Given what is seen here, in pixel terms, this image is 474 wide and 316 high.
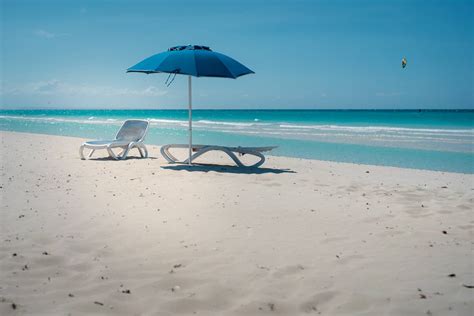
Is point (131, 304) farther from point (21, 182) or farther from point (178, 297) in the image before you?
point (21, 182)

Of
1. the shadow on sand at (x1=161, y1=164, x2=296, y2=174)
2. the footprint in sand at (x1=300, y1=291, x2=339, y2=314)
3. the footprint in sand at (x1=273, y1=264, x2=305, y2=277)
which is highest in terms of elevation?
the shadow on sand at (x1=161, y1=164, x2=296, y2=174)

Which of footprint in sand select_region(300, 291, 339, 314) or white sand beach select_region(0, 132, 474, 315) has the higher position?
white sand beach select_region(0, 132, 474, 315)

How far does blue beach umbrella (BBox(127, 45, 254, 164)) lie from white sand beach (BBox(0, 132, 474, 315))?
2066 millimetres

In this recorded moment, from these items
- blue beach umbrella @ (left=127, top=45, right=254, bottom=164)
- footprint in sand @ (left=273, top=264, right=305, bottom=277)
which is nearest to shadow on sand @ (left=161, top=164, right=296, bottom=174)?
blue beach umbrella @ (left=127, top=45, right=254, bottom=164)

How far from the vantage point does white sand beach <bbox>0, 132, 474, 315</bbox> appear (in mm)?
2707

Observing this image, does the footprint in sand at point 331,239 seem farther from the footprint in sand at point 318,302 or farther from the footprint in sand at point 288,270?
the footprint in sand at point 318,302

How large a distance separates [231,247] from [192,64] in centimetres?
472

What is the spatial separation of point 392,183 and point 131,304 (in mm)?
5370

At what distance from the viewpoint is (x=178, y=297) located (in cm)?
274

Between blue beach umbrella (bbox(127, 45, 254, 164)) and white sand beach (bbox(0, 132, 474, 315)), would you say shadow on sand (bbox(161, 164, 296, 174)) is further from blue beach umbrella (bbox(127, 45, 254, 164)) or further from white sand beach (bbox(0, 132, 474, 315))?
blue beach umbrella (bbox(127, 45, 254, 164))

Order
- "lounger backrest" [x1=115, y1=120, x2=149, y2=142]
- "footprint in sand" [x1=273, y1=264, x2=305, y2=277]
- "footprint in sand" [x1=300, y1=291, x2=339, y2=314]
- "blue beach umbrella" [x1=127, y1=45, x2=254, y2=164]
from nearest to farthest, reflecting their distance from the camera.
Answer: "footprint in sand" [x1=300, y1=291, x2=339, y2=314] < "footprint in sand" [x1=273, y1=264, x2=305, y2=277] < "blue beach umbrella" [x1=127, y1=45, x2=254, y2=164] < "lounger backrest" [x1=115, y1=120, x2=149, y2=142]

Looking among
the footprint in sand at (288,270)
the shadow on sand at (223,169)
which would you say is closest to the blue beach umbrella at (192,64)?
the shadow on sand at (223,169)

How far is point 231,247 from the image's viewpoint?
3.67 m

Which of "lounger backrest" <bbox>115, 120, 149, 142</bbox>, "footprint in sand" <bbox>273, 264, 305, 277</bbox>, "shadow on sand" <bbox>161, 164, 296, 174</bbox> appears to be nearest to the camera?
"footprint in sand" <bbox>273, 264, 305, 277</bbox>
